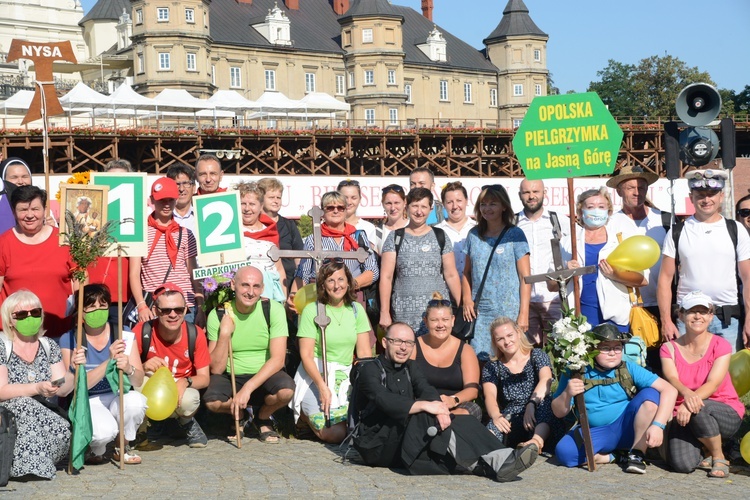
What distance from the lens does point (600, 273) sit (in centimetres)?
780

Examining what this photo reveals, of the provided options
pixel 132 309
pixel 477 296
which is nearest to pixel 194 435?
pixel 132 309

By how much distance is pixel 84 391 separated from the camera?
682 centimetres

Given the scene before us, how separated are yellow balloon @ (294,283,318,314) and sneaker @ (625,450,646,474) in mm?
2657

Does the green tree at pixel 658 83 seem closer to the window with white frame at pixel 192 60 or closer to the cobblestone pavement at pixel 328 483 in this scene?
the window with white frame at pixel 192 60

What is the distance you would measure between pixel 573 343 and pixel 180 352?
9.30ft

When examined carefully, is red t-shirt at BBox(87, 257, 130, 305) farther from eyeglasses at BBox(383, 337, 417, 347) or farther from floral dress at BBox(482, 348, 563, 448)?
floral dress at BBox(482, 348, 563, 448)

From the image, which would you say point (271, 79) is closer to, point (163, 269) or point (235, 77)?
point (235, 77)

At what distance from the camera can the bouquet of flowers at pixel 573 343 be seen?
6609 millimetres

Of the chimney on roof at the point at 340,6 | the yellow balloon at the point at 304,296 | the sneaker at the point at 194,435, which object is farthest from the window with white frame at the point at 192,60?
the sneaker at the point at 194,435

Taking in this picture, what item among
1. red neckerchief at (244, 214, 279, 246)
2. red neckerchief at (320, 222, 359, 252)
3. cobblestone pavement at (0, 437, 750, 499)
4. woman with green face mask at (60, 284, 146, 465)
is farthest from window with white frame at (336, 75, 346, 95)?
cobblestone pavement at (0, 437, 750, 499)

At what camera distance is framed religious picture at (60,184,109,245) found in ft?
23.8

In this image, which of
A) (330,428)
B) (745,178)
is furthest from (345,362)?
(745,178)

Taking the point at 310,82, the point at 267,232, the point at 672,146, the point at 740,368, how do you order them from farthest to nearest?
1. the point at 310,82
2. the point at 672,146
3. the point at 267,232
4. the point at 740,368

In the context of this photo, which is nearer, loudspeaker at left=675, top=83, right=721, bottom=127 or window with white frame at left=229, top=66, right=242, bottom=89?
loudspeaker at left=675, top=83, right=721, bottom=127
